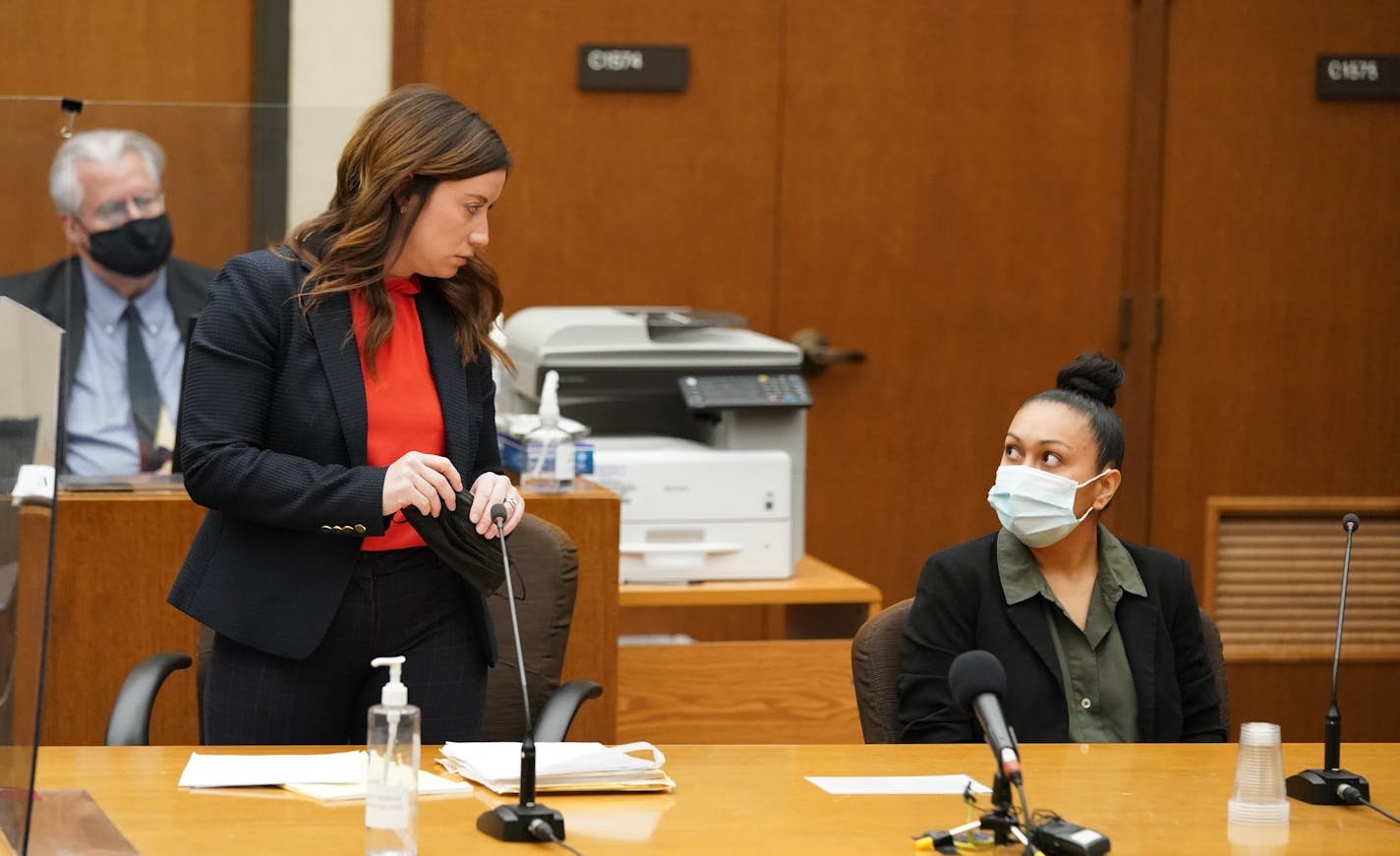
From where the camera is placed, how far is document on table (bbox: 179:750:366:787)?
6.82 ft

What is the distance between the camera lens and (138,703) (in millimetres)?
2574

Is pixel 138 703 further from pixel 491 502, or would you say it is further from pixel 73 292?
pixel 73 292

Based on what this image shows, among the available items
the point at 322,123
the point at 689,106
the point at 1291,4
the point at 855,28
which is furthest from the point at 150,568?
the point at 1291,4

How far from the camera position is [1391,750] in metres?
2.51

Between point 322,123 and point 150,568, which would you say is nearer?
point 150,568

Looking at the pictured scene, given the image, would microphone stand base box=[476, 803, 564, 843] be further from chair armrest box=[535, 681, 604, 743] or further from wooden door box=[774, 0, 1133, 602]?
wooden door box=[774, 0, 1133, 602]

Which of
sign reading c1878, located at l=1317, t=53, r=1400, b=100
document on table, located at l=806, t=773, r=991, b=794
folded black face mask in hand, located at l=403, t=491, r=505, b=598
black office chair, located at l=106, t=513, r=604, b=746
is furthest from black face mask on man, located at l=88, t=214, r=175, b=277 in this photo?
sign reading c1878, located at l=1317, t=53, r=1400, b=100

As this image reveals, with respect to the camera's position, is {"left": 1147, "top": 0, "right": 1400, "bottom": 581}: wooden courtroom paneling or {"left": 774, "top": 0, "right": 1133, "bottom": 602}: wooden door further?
{"left": 1147, "top": 0, "right": 1400, "bottom": 581}: wooden courtroom paneling

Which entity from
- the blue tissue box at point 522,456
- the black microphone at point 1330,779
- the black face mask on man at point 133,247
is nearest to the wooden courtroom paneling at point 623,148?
the black face mask on man at point 133,247

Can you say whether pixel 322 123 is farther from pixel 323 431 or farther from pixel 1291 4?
pixel 1291 4

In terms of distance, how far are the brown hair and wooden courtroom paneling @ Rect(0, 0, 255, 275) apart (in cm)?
169

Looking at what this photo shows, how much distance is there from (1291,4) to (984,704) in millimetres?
3976

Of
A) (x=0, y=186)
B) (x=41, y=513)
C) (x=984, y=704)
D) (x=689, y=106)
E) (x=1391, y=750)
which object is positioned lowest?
(x=1391, y=750)

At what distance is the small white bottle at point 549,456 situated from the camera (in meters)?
3.31
